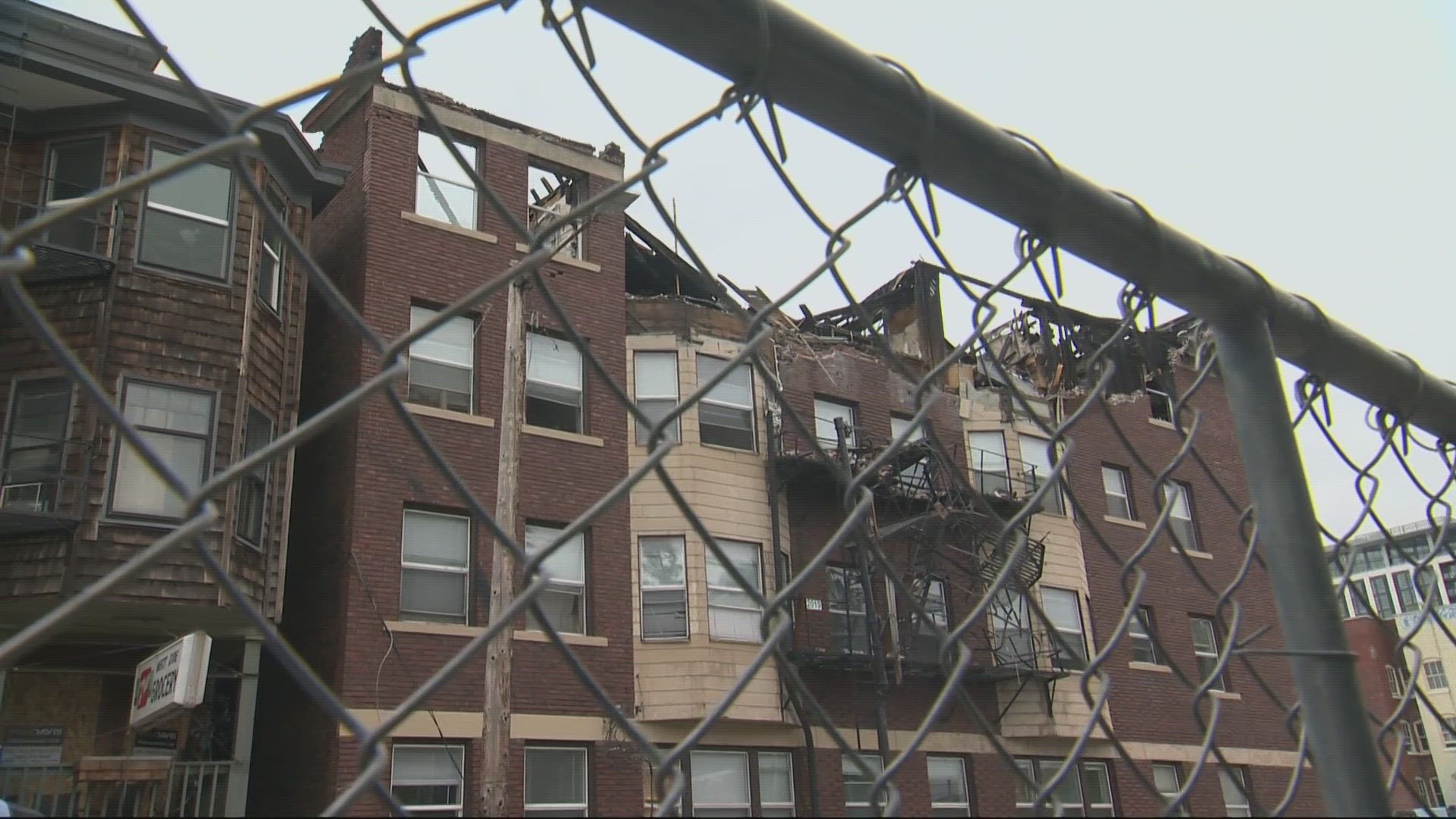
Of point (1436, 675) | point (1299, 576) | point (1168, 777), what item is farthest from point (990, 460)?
point (1436, 675)

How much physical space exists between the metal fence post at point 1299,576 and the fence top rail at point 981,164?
0.10 m

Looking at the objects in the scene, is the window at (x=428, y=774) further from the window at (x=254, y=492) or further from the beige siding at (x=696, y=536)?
the window at (x=254, y=492)

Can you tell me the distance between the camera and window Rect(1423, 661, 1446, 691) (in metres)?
51.5

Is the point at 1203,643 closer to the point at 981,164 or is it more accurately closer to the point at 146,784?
the point at 146,784

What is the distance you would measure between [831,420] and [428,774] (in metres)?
10.2

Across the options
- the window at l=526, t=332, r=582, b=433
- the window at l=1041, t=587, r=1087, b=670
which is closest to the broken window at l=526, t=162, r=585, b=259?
the window at l=526, t=332, r=582, b=433

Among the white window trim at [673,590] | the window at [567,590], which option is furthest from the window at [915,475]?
the window at [567,590]

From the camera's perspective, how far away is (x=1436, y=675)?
52.8m

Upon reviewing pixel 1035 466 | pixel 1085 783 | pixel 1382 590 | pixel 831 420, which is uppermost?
pixel 1382 590

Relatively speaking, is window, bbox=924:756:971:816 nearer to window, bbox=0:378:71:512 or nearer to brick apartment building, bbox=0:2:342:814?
brick apartment building, bbox=0:2:342:814

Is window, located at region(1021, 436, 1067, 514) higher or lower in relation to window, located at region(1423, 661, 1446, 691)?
higher

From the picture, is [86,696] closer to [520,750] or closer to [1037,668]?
[520,750]

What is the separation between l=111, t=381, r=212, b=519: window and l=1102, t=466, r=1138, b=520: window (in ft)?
60.2

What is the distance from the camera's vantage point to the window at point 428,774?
48.2 ft
